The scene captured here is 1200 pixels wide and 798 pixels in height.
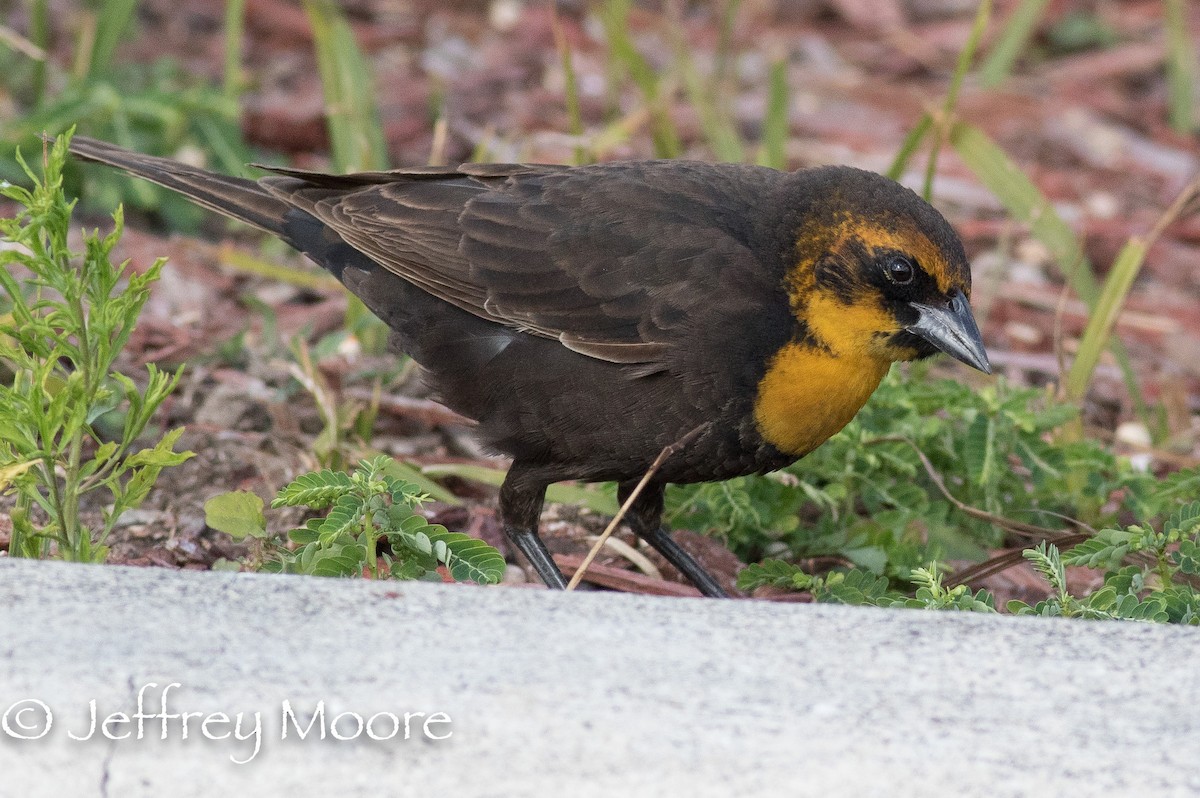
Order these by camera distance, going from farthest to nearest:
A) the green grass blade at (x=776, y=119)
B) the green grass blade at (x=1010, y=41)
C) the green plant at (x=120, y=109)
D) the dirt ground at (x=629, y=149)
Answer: the green grass blade at (x=1010, y=41), the green grass blade at (x=776, y=119), the green plant at (x=120, y=109), the dirt ground at (x=629, y=149)

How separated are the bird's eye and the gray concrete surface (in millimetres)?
1214

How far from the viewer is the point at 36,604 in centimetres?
251

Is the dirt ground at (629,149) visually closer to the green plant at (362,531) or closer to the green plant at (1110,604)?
the green plant at (362,531)

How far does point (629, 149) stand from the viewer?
702 centimetres

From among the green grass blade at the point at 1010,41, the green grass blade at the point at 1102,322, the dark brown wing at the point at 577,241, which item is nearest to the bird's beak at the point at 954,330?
the dark brown wing at the point at 577,241

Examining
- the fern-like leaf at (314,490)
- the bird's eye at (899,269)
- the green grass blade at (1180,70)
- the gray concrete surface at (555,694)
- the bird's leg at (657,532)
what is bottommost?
the bird's leg at (657,532)

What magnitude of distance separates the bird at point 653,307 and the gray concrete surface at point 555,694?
1.10 metres

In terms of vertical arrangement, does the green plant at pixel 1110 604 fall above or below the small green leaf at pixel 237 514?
above

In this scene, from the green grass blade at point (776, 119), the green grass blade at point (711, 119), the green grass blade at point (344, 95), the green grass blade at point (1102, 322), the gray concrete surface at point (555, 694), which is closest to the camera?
the gray concrete surface at point (555, 694)

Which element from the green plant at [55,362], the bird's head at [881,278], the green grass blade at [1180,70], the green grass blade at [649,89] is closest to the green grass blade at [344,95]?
the green grass blade at [649,89]

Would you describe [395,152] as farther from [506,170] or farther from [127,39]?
[506,170]

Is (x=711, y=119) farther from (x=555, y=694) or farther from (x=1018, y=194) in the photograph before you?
(x=555, y=694)

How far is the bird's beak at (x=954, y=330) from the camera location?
370 centimetres

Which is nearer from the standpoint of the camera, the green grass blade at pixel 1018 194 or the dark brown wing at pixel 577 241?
the dark brown wing at pixel 577 241
